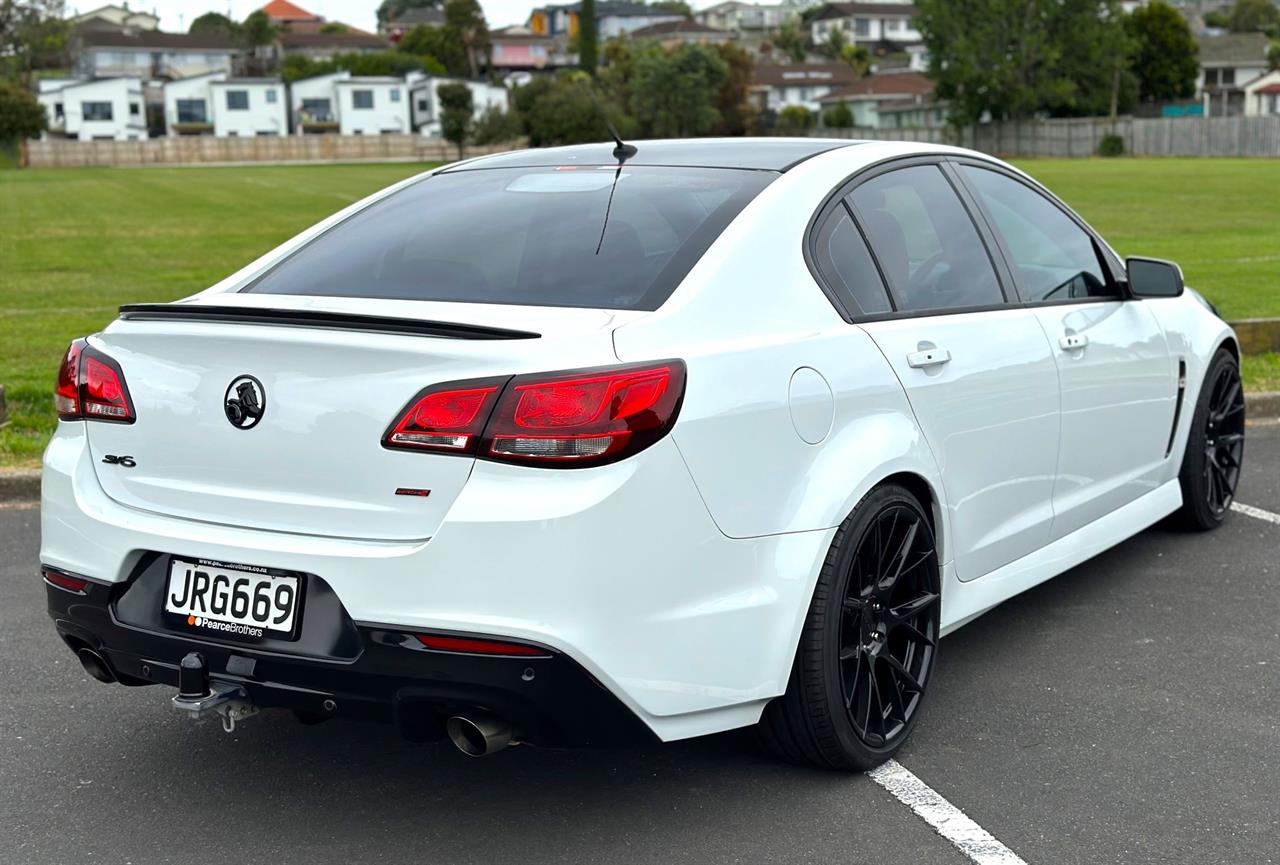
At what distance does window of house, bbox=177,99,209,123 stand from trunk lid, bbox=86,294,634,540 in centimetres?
13186

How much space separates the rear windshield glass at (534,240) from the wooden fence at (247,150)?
9482cm

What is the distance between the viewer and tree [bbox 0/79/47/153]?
92.9 m

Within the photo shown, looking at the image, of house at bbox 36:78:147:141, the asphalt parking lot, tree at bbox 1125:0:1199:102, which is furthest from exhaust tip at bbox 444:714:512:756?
house at bbox 36:78:147:141

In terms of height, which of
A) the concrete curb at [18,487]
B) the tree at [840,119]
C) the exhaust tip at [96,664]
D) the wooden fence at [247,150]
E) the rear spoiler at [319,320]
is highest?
the tree at [840,119]

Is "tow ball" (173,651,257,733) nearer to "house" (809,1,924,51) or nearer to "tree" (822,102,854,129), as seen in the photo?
"tree" (822,102,854,129)

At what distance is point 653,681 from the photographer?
3.34m

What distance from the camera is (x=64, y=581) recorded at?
12.1 ft

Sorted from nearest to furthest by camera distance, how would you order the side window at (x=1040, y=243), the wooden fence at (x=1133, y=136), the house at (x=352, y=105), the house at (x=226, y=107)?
1. the side window at (x=1040, y=243)
2. the wooden fence at (x=1133, y=136)
3. the house at (x=226, y=107)
4. the house at (x=352, y=105)

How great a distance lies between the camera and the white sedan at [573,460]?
10.5ft

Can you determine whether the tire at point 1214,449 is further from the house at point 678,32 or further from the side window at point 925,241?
the house at point 678,32

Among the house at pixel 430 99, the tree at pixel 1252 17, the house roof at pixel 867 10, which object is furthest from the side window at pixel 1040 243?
the house roof at pixel 867 10

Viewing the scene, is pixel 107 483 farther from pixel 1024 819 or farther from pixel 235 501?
pixel 1024 819

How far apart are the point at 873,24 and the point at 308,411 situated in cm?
19399

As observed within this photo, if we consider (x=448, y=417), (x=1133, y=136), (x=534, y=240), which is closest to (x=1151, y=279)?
(x=534, y=240)
